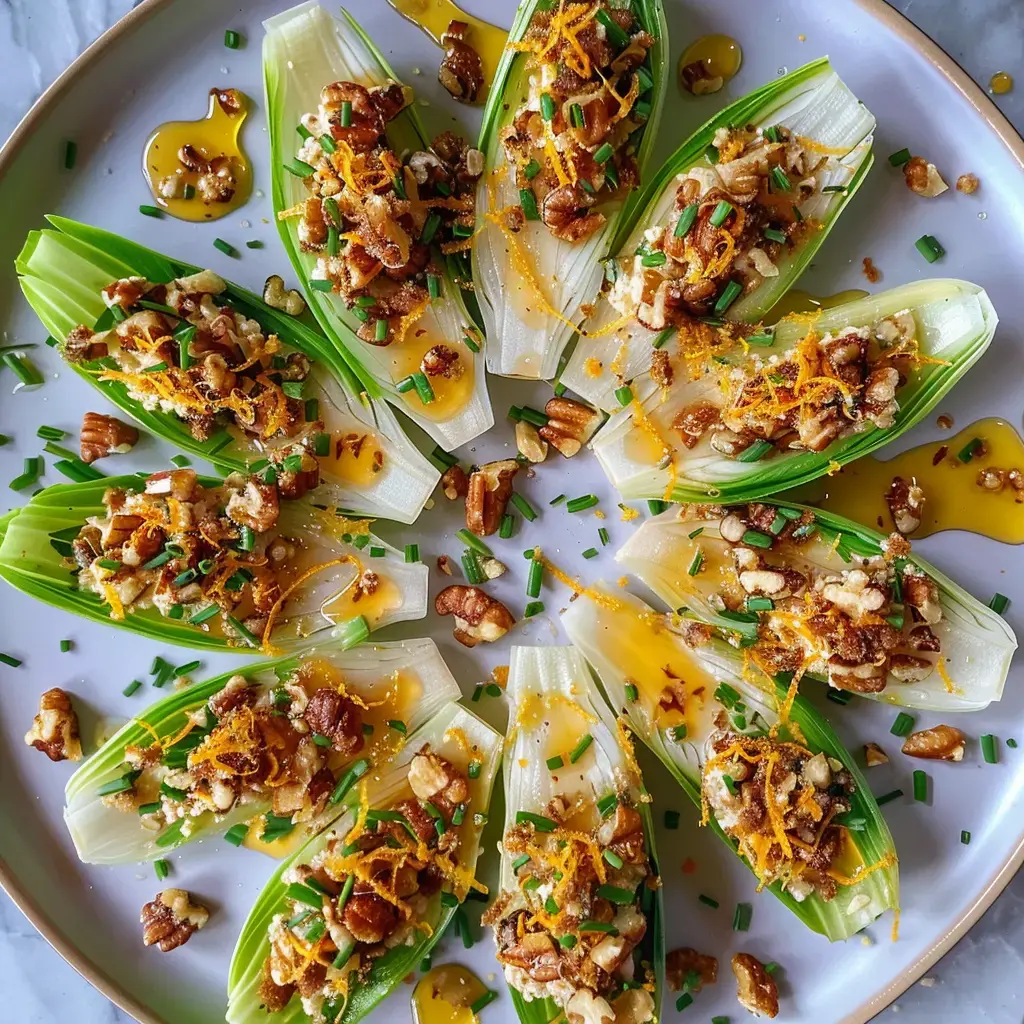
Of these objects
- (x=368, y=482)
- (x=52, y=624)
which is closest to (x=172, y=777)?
(x=52, y=624)

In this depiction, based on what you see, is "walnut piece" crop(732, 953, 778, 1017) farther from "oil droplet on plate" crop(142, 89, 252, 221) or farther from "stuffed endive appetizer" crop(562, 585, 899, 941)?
"oil droplet on plate" crop(142, 89, 252, 221)

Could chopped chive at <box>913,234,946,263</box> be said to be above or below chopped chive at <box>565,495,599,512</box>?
above

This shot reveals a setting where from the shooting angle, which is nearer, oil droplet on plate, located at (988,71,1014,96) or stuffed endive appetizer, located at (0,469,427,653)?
stuffed endive appetizer, located at (0,469,427,653)

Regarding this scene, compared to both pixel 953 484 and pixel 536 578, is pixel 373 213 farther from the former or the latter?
pixel 953 484

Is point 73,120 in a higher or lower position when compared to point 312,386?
higher

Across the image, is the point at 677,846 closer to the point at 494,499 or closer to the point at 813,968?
the point at 813,968

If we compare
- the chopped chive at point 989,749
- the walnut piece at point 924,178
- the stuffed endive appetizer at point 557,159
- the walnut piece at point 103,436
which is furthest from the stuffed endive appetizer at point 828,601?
the walnut piece at point 103,436

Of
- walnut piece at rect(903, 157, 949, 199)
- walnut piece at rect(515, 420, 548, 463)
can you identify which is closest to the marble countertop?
walnut piece at rect(903, 157, 949, 199)

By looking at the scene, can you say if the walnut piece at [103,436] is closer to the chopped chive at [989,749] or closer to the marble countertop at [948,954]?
the marble countertop at [948,954]
